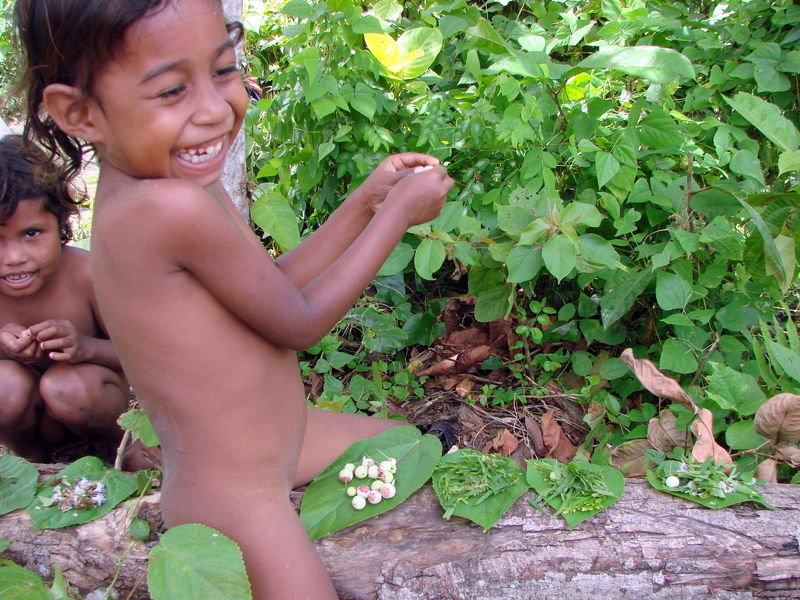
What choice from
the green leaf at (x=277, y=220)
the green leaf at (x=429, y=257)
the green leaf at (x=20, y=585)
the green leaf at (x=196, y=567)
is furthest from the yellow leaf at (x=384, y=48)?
the green leaf at (x=20, y=585)

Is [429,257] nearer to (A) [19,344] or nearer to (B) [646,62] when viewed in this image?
(B) [646,62]

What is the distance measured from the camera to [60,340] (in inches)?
77.5

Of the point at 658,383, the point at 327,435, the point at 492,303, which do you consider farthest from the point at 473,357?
the point at 327,435

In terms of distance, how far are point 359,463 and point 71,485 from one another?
71 centimetres

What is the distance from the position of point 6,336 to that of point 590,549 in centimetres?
164

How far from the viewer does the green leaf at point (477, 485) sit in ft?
5.05

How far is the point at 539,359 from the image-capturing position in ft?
7.92

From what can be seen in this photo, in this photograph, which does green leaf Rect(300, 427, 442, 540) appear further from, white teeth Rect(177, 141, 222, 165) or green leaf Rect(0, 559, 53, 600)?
white teeth Rect(177, 141, 222, 165)

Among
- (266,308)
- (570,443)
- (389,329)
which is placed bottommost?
(570,443)

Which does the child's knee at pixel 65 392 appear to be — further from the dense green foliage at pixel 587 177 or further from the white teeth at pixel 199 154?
the white teeth at pixel 199 154

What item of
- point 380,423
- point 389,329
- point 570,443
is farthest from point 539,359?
point 380,423

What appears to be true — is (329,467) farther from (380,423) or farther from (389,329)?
(389,329)

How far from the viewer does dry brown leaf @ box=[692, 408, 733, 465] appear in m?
1.66

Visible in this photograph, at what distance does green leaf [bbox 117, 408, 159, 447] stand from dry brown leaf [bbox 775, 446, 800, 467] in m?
1.53
